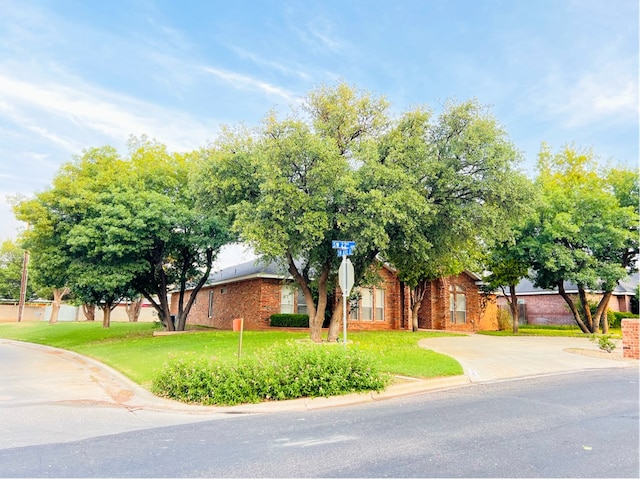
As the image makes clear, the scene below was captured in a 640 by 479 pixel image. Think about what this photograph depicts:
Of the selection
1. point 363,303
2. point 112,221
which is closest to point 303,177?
point 112,221

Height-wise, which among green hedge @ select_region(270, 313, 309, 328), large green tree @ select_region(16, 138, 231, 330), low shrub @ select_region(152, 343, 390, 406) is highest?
large green tree @ select_region(16, 138, 231, 330)

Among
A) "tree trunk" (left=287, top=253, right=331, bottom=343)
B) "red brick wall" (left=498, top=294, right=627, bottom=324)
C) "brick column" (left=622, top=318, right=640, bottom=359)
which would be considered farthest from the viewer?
"red brick wall" (left=498, top=294, right=627, bottom=324)

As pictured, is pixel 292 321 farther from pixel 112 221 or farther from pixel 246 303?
pixel 112 221

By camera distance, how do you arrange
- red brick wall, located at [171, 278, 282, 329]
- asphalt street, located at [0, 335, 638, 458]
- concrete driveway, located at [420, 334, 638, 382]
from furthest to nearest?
1. red brick wall, located at [171, 278, 282, 329]
2. concrete driveway, located at [420, 334, 638, 382]
3. asphalt street, located at [0, 335, 638, 458]

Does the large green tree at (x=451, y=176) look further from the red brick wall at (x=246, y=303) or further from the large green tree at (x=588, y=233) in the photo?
the red brick wall at (x=246, y=303)

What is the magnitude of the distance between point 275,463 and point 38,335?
29076mm

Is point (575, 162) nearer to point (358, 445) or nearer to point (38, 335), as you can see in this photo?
point (358, 445)

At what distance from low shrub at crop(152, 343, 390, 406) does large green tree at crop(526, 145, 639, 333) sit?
1732cm

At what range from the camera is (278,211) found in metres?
14.3

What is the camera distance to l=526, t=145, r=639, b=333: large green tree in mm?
23250

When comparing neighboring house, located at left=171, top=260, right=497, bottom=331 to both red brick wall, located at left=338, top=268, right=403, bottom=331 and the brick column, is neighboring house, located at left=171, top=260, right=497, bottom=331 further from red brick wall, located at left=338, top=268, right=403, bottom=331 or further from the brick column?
the brick column

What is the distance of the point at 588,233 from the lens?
78.2 feet

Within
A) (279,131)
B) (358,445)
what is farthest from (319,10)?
(358,445)

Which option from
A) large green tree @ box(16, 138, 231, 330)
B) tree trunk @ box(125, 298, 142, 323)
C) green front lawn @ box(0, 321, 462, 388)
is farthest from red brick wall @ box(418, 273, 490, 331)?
tree trunk @ box(125, 298, 142, 323)
